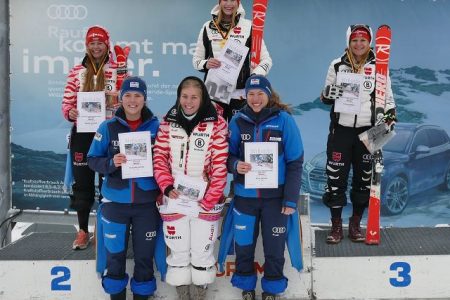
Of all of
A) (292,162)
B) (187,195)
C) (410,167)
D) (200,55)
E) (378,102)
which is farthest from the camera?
(410,167)

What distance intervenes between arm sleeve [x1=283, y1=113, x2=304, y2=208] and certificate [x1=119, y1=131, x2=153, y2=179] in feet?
2.69

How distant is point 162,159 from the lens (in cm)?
322

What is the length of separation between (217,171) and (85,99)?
42.0 inches

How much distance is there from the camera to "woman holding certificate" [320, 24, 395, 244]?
144 inches

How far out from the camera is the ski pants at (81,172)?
367cm

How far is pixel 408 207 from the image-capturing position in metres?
4.99

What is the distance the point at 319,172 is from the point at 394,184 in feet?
2.28

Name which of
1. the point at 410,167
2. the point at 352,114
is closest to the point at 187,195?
the point at 352,114

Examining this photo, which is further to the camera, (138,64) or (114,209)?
(138,64)

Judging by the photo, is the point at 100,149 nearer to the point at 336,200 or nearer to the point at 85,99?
the point at 85,99

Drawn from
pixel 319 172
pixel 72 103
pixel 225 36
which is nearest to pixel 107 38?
pixel 72 103

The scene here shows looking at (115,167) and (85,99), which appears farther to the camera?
(85,99)

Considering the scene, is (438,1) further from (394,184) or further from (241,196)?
(241,196)

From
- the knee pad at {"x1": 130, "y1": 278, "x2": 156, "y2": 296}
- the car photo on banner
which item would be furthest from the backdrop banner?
the knee pad at {"x1": 130, "y1": 278, "x2": 156, "y2": 296}
